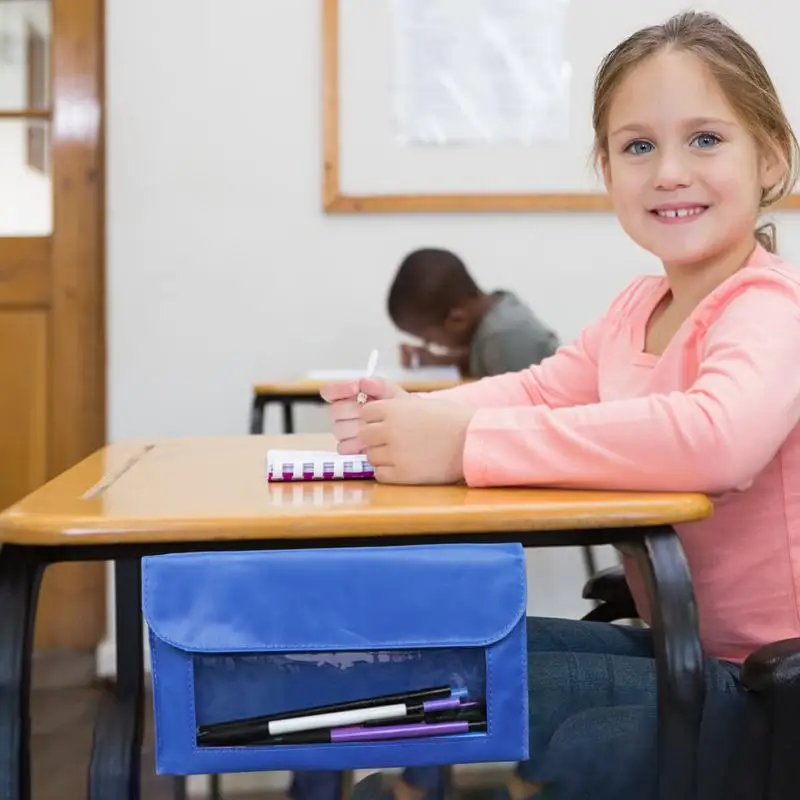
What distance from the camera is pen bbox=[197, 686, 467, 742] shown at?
0.87 meters

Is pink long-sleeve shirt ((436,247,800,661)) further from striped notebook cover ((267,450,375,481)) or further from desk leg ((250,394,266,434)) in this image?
desk leg ((250,394,266,434))

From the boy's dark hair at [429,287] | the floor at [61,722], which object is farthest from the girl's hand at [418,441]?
the boy's dark hair at [429,287]

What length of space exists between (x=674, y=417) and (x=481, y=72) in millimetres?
2242

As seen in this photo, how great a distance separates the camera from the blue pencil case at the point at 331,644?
85cm

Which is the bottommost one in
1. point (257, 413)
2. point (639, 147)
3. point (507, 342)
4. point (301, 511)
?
point (301, 511)

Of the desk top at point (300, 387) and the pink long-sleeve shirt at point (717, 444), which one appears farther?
the desk top at point (300, 387)

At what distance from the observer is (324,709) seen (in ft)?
2.87

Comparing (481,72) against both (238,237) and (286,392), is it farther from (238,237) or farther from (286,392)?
(286,392)

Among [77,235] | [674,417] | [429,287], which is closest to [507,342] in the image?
[429,287]

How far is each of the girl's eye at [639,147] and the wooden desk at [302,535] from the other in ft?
1.52

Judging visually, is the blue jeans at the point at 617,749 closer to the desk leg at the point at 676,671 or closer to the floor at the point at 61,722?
the desk leg at the point at 676,671

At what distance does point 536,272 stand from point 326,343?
582 mm

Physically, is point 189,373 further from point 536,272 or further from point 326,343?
point 536,272

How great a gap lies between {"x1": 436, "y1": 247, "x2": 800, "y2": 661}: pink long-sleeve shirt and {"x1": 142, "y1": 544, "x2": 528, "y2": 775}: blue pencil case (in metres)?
0.15
